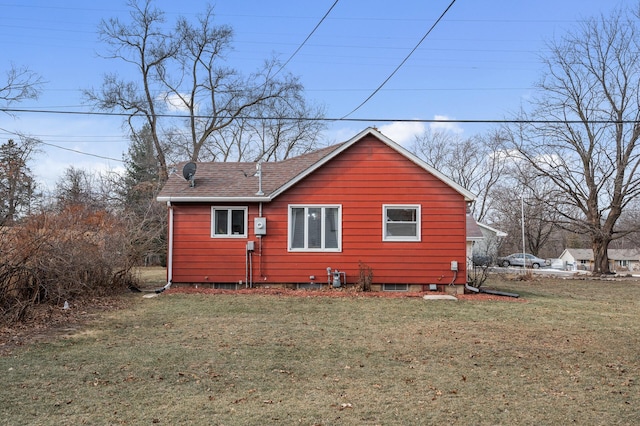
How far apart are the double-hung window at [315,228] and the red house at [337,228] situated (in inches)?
1.1

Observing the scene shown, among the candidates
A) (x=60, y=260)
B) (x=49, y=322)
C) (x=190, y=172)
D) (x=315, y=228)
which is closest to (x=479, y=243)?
(x=315, y=228)

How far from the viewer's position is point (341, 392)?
506 centimetres

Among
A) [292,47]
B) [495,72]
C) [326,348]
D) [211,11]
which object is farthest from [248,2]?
[211,11]

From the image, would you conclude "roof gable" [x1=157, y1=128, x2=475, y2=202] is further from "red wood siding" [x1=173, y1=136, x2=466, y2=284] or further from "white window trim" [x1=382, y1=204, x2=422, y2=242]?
"white window trim" [x1=382, y1=204, x2=422, y2=242]

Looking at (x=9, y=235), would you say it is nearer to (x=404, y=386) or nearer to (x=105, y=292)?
(x=105, y=292)

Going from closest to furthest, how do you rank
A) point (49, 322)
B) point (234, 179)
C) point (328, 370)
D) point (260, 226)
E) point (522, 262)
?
point (328, 370) < point (49, 322) < point (260, 226) < point (234, 179) < point (522, 262)

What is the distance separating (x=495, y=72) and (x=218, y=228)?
921 centimetres

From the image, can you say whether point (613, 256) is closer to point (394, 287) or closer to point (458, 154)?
point (458, 154)

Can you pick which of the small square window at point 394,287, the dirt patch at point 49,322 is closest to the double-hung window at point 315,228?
the small square window at point 394,287

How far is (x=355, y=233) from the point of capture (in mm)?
14320

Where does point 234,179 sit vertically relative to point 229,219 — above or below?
above

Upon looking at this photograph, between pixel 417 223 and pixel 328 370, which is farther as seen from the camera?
pixel 417 223

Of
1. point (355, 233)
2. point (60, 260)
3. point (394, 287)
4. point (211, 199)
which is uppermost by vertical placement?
point (211, 199)

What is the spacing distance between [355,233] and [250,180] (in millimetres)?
3792
